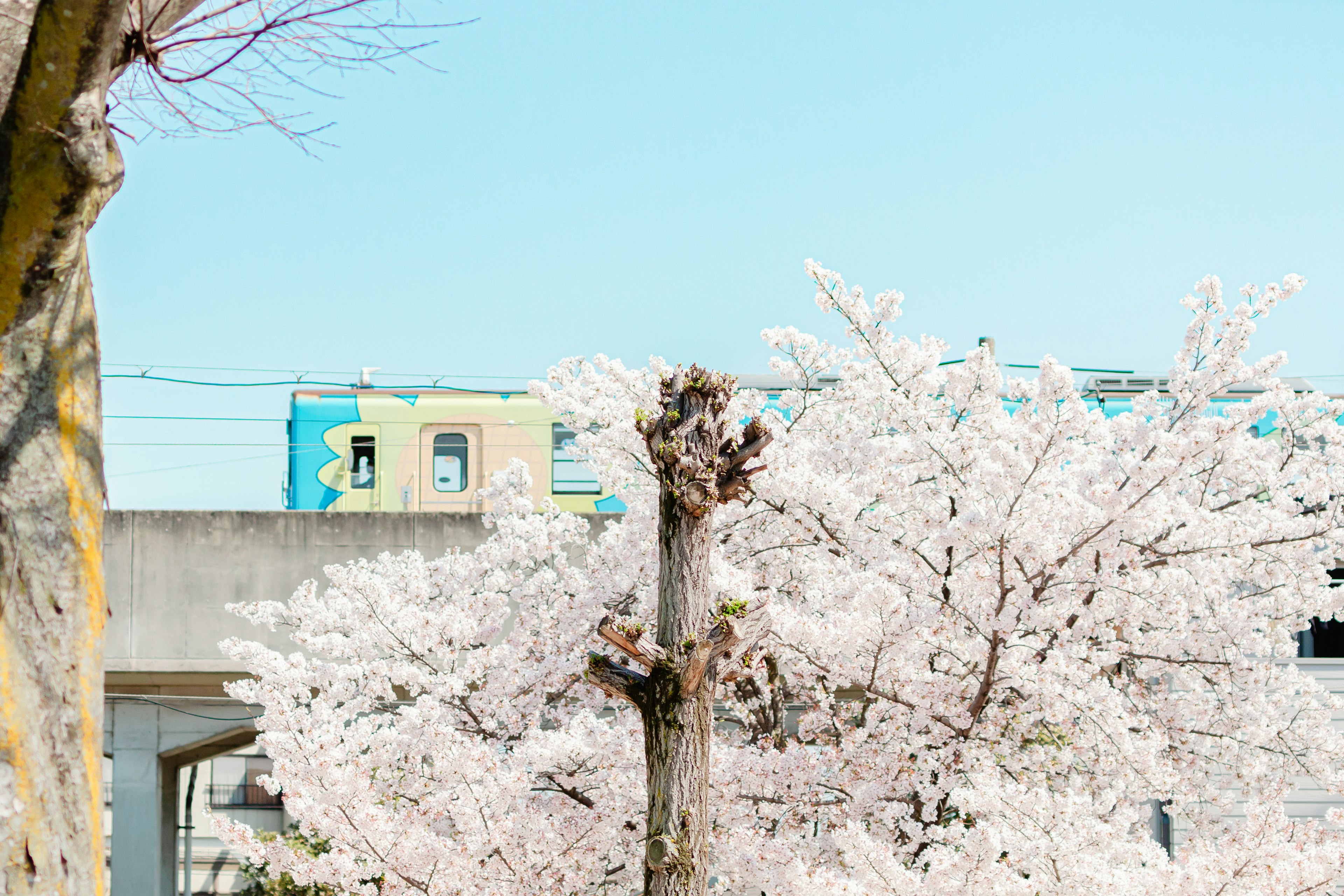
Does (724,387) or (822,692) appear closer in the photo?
(724,387)

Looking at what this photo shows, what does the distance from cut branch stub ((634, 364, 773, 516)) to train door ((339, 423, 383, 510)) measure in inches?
376

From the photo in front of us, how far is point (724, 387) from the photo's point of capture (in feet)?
20.3

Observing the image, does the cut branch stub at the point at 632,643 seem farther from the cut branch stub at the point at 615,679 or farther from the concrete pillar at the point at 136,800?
the concrete pillar at the point at 136,800

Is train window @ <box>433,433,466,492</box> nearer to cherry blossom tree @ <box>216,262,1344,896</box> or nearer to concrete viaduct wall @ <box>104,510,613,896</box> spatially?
concrete viaduct wall @ <box>104,510,613,896</box>

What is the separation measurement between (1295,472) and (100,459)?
7769 mm

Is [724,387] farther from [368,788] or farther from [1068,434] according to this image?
[368,788]

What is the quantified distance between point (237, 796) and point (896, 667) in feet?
69.6

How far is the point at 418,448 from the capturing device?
15055 mm

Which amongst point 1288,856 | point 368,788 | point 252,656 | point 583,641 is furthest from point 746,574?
point 252,656

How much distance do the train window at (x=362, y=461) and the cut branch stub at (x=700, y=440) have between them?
9.62 meters

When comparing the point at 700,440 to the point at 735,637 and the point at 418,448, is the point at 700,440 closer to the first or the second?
the point at 735,637

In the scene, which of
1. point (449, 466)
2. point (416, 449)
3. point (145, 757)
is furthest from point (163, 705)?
point (449, 466)

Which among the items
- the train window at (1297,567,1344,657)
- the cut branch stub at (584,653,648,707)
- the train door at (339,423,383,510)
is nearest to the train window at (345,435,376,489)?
the train door at (339,423,383,510)

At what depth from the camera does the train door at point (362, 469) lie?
15.0 metres
